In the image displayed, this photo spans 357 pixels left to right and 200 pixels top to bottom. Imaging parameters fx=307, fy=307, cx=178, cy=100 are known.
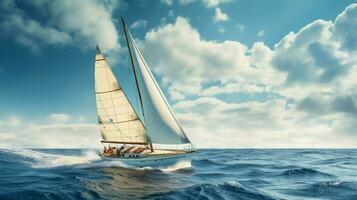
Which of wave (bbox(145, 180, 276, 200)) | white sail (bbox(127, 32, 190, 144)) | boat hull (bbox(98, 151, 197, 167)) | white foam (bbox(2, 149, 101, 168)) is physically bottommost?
wave (bbox(145, 180, 276, 200))

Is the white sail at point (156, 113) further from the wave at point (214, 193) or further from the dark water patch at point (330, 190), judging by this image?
the dark water patch at point (330, 190)

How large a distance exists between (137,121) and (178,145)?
6119mm

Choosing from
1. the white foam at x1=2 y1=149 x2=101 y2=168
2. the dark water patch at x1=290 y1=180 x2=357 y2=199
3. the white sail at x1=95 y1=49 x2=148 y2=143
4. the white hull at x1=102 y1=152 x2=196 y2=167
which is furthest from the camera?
the white foam at x1=2 y1=149 x2=101 y2=168

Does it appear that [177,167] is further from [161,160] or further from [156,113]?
[156,113]

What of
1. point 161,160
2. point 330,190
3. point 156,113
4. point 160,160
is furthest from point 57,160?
point 330,190

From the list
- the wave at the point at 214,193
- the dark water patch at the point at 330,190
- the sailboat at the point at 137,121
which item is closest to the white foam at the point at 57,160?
the sailboat at the point at 137,121

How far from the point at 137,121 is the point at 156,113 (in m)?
4.01

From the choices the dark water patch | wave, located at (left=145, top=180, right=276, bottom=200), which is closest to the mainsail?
wave, located at (left=145, top=180, right=276, bottom=200)

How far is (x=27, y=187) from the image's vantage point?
22781mm

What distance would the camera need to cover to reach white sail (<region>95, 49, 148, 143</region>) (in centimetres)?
3659

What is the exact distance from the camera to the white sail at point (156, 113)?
3400 cm

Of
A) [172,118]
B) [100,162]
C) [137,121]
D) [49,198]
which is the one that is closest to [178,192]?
[49,198]

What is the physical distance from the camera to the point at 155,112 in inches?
1340

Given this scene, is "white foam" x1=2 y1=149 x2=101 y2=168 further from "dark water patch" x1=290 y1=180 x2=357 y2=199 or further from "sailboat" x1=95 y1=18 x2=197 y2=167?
"dark water patch" x1=290 y1=180 x2=357 y2=199
